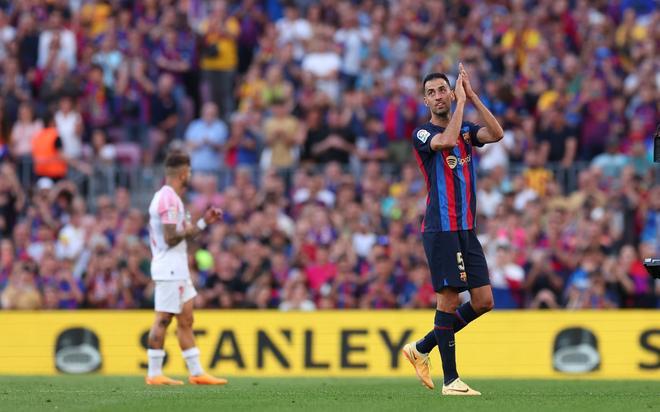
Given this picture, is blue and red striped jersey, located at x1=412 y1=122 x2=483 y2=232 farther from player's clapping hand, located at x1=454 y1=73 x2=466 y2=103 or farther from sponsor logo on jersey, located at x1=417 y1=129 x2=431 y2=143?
player's clapping hand, located at x1=454 y1=73 x2=466 y2=103

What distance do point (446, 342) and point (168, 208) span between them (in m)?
3.42

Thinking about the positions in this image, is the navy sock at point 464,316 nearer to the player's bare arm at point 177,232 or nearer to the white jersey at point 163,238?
the player's bare arm at point 177,232

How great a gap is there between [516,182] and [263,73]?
497 cm

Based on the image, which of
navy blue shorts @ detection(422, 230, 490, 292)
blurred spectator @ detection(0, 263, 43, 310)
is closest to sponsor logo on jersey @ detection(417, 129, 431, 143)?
navy blue shorts @ detection(422, 230, 490, 292)

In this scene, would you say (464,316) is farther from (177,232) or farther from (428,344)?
(177,232)

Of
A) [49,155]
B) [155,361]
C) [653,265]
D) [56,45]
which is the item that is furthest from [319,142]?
[653,265]

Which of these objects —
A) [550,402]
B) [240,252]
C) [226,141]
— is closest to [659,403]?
[550,402]

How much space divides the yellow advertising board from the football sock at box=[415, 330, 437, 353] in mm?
5135

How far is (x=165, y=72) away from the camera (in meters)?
23.8

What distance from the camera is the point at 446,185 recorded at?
11.9 meters

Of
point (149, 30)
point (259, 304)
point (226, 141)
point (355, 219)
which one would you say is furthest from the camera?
point (149, 30)

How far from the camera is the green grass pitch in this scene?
11.1m

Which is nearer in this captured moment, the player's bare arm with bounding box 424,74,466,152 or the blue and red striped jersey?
the player's bare arm with bounding box 424,74,466,152

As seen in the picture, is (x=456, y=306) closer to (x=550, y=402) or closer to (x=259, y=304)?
(x=550, y=402)
